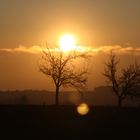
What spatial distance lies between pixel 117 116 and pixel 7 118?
8852mm

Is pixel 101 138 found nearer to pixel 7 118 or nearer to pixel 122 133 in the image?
pixel 122 133

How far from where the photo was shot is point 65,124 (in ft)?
106

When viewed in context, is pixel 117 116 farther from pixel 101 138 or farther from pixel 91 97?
pixel 91 97

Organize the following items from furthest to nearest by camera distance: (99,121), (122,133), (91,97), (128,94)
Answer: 1. (91,97)
2. (128,94)
3. (99,121)
4. (122,133)

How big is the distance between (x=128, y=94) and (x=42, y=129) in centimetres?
3285

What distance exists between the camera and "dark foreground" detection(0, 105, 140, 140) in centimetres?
2908

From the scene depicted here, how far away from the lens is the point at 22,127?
98.5 feet

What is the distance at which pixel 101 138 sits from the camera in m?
A: 29.3

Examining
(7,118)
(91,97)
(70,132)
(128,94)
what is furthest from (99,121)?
(91,97)

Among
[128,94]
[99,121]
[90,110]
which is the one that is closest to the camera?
[99,121]

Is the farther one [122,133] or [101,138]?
[122,133]

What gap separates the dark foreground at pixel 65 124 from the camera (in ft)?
95.4

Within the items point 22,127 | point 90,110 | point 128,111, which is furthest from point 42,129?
point 128,111

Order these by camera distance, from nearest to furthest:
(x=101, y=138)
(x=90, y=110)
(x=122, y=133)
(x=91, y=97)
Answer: (x=101, y=138)
(x=122, y=133)
(x=90, y=110)
(x=91, y=97)
